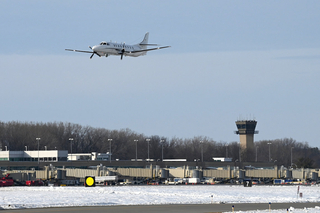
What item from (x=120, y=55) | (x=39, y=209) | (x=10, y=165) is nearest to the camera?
(x=39, y=209)

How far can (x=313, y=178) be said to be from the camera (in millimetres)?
168625

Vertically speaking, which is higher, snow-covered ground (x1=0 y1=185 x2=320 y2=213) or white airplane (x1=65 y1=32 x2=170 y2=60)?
white airplane (x1=65 y1=32 x2=170 y2=60)

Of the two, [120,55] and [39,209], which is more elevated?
[120,55]

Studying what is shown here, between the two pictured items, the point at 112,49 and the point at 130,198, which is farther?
the point at 112,49

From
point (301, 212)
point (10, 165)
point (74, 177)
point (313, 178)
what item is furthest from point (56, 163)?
point (301, 212)

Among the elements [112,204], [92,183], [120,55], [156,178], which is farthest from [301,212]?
[156,178]

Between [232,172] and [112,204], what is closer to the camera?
[112,204]

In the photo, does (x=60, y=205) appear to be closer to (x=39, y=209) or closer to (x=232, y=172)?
(x=39, y=209)

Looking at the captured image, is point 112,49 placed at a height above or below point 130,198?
above

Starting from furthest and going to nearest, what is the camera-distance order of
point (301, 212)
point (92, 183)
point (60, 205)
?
1. point (60, 205)
2. point (301, 212)
3. point (92, 183)

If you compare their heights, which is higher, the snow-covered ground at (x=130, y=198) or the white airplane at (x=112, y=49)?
the white airplane at (x=112, y=49)

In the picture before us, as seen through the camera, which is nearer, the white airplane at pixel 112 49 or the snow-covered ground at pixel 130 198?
the snow-covered ground at pixel 130 198

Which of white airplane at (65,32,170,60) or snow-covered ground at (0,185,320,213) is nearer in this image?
snow-covered ground at (0,185,320,213)

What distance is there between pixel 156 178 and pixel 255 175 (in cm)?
3360
